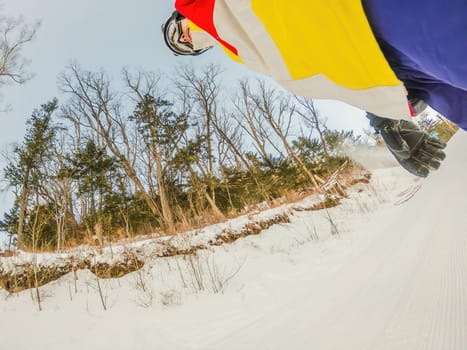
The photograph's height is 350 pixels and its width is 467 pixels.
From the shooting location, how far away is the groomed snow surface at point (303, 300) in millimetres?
637

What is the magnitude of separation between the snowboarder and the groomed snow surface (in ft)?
1.68

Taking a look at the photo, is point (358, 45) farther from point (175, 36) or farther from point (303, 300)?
point (303, 300)

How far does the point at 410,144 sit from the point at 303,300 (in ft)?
3.37

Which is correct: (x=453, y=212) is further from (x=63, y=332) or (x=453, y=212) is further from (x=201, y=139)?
(x=201, y=139)

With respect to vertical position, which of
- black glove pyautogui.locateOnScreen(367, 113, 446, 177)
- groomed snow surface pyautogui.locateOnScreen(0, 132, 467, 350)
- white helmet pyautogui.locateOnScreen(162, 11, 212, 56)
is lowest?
groomed snow surface pyautogui.locateOnScreen(0, 132, 467, 350)

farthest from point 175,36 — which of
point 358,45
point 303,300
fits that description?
point 303,300

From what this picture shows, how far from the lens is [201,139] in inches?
457

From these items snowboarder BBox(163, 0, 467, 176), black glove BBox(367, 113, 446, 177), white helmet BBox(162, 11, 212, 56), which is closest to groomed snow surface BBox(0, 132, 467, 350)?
black glove BBox(367, 113, 446, 177)

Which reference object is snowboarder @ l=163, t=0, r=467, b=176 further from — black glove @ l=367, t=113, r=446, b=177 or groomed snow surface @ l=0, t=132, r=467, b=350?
groomed snow surface @ l=0, t=132, r=467, b=350

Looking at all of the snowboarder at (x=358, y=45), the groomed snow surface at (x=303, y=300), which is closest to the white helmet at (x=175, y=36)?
the snowboarder at (x=358, y=45)

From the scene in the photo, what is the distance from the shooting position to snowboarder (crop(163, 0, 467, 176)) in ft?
0.83

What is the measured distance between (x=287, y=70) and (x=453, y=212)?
983 mm

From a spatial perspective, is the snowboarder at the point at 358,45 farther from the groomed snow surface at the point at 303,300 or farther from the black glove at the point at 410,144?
the groomed snow surface at the point at 303,300

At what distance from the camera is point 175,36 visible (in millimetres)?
590
